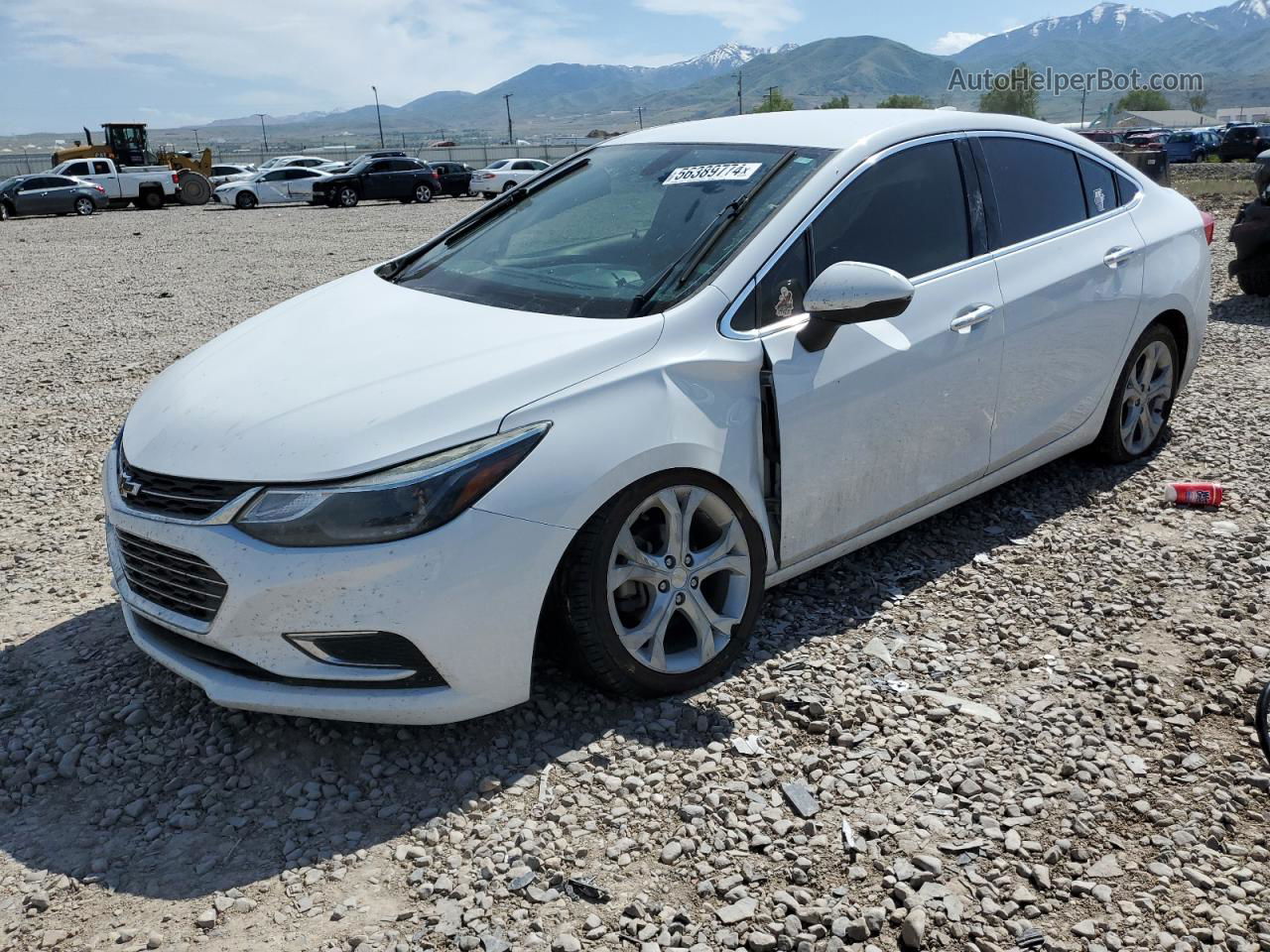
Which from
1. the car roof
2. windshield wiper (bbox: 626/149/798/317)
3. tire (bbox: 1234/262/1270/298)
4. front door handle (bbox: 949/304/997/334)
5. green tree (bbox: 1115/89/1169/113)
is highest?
green tree (bbox: 1115/89/1169/113)

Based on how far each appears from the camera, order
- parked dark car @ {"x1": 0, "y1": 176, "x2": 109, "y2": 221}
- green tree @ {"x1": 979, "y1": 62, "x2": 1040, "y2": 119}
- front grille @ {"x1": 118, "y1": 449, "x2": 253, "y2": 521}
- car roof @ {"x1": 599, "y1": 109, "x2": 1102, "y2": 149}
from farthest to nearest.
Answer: green tree @ {"x1": 979, "y1": 62, "x2": 1040, "y2": 119}, parked dark car @ {"x1": 0, "y1": 176, "x2": 109, "y2": 221}, car roof @ {"x1": 599, "y1": 109, "x2": 1102, "y2": 149}, front grille @ {"x1": 118, "y1": 449, "x2": 253, "y2": 521}

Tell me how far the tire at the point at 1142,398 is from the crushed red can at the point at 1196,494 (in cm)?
35

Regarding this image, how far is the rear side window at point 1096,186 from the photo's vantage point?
4840 millimetres

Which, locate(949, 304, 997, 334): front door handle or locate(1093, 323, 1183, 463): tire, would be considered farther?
locate(1093, 323, 1183, 463): tire

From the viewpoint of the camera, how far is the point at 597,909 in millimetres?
2580

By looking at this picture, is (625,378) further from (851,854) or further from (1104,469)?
(1104,469)

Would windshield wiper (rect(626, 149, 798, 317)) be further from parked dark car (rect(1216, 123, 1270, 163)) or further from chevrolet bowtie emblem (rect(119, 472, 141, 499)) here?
parked dark car (rect(1216, 123, 1270, 163))

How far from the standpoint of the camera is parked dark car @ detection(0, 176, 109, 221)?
31016 millimetres

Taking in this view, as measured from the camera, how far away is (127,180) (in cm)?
3403

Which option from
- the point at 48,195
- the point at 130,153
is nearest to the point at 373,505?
the point at 48,195

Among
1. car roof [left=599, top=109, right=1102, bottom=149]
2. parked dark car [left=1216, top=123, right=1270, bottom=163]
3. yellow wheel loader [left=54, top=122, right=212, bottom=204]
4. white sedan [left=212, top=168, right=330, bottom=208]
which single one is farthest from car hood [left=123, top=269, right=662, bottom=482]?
parked dark car [left=1216, top=123, right=1270, bottom=163]

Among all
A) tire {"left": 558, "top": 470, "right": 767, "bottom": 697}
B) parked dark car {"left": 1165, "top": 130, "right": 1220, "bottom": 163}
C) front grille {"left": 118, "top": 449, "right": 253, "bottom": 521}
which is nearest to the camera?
front grille {"left": 118, "top": 449, "right": 253, "bottom": 521}

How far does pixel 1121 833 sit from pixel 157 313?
10.8 metres

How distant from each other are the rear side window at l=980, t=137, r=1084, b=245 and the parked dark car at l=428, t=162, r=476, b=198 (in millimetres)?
33533
